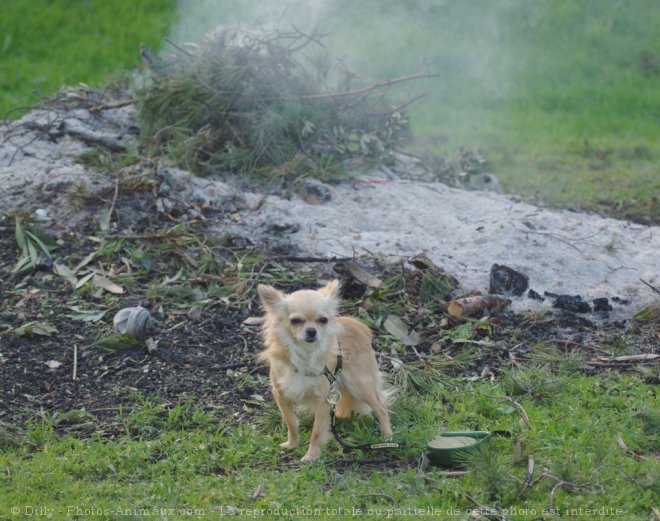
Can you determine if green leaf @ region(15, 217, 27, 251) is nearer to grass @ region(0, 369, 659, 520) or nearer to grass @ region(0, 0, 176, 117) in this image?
grass @ region(0, 369, 659, 520)

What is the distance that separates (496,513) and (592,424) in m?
1.30

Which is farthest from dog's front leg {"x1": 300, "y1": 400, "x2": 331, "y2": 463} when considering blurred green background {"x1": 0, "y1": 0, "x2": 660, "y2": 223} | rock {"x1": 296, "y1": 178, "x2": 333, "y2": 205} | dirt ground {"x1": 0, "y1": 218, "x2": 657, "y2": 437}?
blurred green background {"x1": 0, "y1": 0, "x2": 660, "y2": 223}

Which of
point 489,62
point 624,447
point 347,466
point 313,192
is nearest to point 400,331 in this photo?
point 347,466

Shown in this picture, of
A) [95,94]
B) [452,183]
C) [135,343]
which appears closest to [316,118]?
[452,183]

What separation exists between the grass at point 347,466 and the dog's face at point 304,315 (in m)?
0.67

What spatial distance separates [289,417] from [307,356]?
385 mm

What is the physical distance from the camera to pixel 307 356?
5305 millimetres

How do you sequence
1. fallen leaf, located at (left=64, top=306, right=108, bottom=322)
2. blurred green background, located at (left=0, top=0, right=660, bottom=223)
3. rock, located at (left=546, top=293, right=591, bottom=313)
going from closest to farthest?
fallen leaf, located at (left=64, top=306, right=108, bottom=322) → rock, located at (left=546, top=293, right=591, bottom=313) → blurred green background, located at (left=0, top=0, right=660, bottom=223)

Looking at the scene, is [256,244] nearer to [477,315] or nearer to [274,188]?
[274,188]

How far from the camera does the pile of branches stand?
907 centimetres

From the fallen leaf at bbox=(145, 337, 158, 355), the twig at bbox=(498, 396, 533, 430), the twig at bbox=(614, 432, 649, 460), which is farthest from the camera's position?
the fallen leaf at bbox=(145, 337, 158, 355)

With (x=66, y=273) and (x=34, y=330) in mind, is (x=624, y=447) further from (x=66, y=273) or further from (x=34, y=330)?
(x=66, y=273)

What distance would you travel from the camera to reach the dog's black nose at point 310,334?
5148mm

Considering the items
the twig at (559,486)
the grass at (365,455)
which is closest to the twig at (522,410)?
the grass at (365,455)
